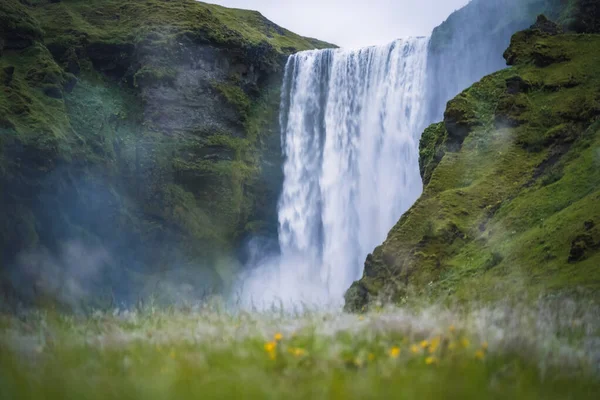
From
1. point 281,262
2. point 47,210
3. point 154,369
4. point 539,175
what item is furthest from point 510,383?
point 281,262

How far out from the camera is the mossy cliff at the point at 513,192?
40.0ft

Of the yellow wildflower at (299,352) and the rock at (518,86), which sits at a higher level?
the rock at (518,86)

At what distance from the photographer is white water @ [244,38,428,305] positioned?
4256 centimetres

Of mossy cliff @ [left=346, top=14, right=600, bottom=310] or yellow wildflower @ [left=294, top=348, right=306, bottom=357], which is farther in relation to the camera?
mossy cliff @ [left=346, top=14, right=600, bottom=310]

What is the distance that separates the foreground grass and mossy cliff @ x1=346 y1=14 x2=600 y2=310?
5.69 m

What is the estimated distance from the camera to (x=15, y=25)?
40.2 m

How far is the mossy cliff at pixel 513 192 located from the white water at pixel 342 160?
19.1 m

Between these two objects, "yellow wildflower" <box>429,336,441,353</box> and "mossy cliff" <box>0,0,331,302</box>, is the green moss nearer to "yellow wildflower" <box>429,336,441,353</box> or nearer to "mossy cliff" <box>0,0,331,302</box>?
"mossy cliff" <box>0,0,331,302</box>

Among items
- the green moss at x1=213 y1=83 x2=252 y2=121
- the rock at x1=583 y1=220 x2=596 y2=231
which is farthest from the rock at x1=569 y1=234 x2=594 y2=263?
the green moss at x1=213 y1=83 x2=252 y2=121

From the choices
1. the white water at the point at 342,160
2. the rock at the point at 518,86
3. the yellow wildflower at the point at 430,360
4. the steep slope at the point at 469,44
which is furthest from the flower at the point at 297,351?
the steep slope at the point at 469,44

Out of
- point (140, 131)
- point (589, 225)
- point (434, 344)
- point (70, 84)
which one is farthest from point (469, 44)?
point (434, 344)

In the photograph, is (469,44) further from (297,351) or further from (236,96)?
(297,351)

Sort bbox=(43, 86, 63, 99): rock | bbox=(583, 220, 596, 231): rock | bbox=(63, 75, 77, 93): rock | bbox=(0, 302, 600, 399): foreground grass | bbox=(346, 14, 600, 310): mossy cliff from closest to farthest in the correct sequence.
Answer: bbox=(0, 302, 600, 399): foreground grass → bbox=(583, 220, 596, 231): rock → bbox=(346, 14, 600, 310): mossy cliff → bbox=(43, 86, 63, 99): rock → bbox=(63, 75, 77, 93): rock

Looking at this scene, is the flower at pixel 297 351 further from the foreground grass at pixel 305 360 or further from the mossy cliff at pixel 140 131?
the mossy cliff at pixel 140 131
